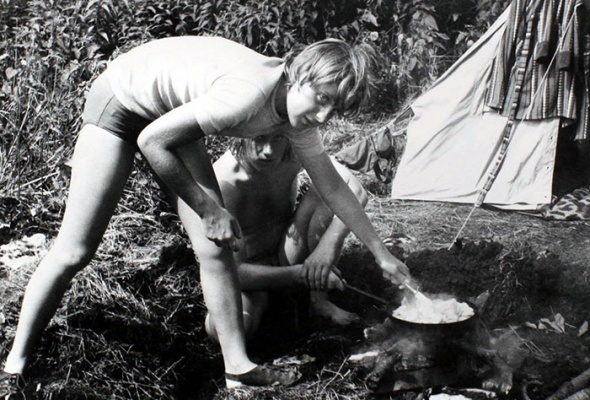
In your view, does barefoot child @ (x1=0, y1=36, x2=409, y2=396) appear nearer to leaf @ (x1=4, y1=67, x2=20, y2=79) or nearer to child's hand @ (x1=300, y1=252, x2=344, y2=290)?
child's hand @ (x1=300, y1=252, x2=344, y2=290)

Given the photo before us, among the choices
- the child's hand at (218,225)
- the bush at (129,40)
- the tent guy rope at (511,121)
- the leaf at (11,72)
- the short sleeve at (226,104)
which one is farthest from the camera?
the tent guy rope at (511,121)

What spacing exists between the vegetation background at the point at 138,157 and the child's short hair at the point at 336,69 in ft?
3.92

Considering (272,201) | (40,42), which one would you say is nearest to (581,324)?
(272,201)

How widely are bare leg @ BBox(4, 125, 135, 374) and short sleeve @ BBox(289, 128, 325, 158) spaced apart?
1.88ft

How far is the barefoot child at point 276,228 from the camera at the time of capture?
9.18 feet

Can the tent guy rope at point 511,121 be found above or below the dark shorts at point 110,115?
below

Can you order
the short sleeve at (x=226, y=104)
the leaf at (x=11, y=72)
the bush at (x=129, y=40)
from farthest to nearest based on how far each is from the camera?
the leaf at (x=11, y=72)
the bush at (x=129, y=40)
the short sleeve at (x=226, y=104)

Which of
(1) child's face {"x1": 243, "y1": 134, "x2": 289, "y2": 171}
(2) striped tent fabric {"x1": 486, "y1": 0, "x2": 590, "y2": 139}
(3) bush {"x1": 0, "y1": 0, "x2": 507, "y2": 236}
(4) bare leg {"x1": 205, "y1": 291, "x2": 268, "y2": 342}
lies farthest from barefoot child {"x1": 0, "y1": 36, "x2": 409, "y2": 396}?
(2) striped tent fabric {"x1": 486, "y1": 0, "x2": 590, "y2": 139}

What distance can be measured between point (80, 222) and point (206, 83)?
654mm

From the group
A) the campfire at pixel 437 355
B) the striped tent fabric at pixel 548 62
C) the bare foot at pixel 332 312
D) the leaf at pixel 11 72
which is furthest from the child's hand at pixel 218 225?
the striped tent fabric at pixel 548 62

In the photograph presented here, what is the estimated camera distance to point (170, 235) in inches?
147

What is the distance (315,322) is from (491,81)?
2.58m

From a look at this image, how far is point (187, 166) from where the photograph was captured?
2.29 m

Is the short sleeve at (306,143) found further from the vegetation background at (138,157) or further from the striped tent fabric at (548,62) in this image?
the striped tent fabric at (548,62)
